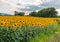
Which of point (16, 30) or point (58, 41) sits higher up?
point (16, 30)

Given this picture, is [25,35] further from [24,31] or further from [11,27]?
[11,27]

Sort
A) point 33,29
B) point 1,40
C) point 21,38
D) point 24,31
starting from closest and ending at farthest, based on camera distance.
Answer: point 1,40, point 21,38, point 24,31, point 33,29

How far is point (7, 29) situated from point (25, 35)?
244 centimetres

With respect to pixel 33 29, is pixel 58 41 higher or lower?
lower

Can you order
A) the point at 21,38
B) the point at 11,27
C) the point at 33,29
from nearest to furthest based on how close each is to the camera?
the point at 11,27, the point at 21,38, the point at 33,29

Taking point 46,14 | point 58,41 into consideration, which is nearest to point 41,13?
point 46,14

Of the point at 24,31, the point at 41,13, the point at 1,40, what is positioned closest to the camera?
the point at 1,40

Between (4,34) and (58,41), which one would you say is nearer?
(4,34)

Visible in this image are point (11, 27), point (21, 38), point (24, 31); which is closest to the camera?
point (11, 27)

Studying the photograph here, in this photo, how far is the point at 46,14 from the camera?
55125mm

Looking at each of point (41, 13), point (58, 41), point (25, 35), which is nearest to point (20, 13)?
point (41, 13)

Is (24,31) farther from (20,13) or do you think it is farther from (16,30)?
(20,13)

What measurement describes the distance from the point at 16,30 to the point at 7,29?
0.77m

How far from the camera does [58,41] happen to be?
16.9 m
